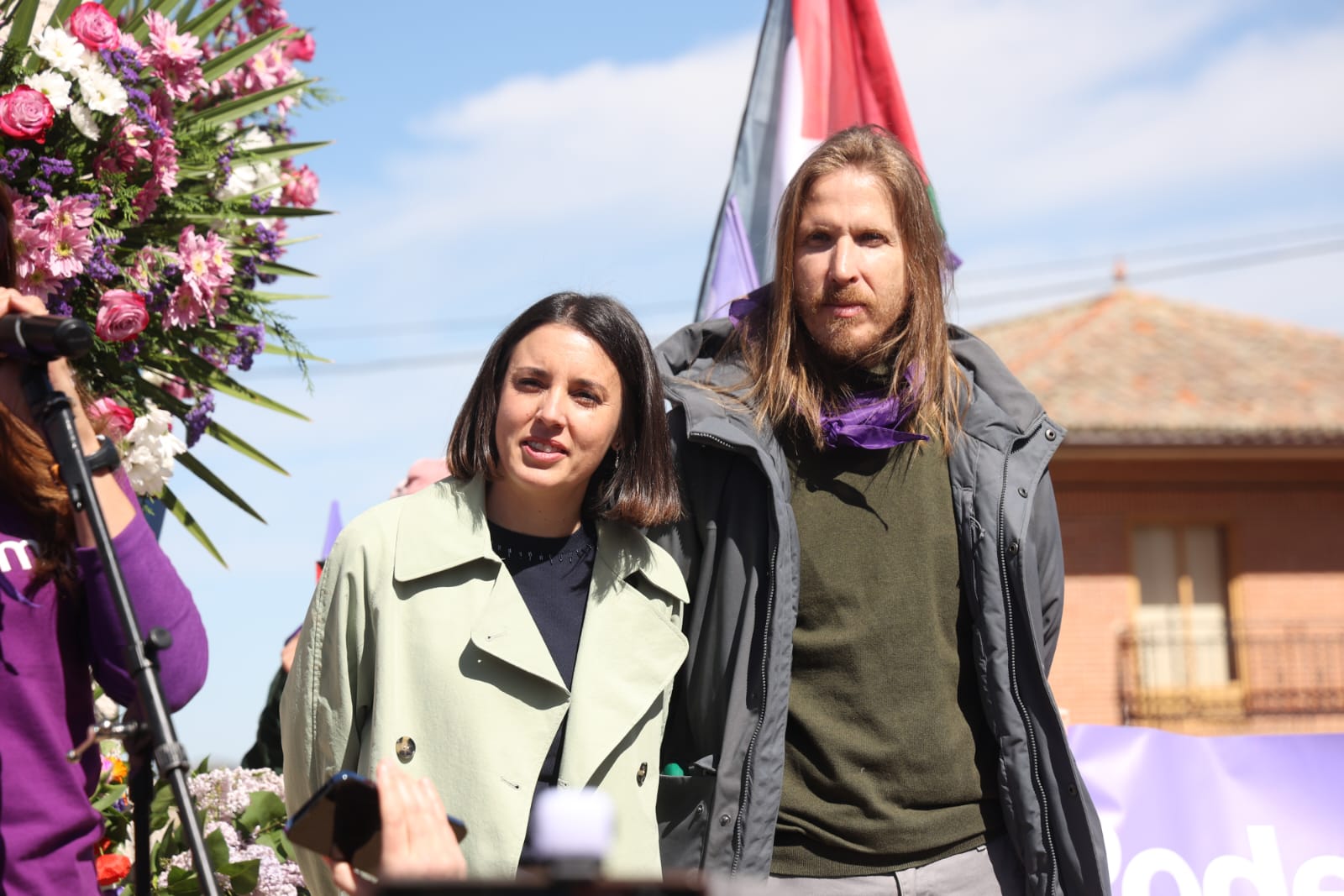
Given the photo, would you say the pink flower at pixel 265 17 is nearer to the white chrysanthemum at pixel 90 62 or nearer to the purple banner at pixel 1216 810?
the white chrysanthemum at pixel 90 62

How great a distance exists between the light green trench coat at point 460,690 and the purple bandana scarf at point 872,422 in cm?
Result: 63

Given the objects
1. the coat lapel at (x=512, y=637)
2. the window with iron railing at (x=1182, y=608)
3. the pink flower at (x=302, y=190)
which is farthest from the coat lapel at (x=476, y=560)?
the window with iron railing at (x=1182, y=608)

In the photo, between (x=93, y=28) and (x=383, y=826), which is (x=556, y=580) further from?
(x=93, y=28)

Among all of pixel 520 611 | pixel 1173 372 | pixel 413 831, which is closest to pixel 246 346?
pixel 520 611

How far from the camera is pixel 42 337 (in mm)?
1881

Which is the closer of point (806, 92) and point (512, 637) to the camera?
point (512, 637)

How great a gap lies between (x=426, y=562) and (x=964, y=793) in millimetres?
1142

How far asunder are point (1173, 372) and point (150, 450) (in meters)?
18.3

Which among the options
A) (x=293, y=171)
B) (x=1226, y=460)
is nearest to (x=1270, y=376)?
(x=1226, y=460)

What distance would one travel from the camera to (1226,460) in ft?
59.0

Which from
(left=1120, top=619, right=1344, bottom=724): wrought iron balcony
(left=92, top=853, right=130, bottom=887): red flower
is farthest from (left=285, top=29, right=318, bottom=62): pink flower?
(left=1120, top=619, right=1344, bottom=724): wrought iron balcony

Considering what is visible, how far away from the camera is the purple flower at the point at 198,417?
153 inches

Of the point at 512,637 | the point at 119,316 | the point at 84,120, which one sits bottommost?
the point at 512,637

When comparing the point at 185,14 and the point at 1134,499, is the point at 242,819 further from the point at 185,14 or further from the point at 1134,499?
the point at 1134,499
